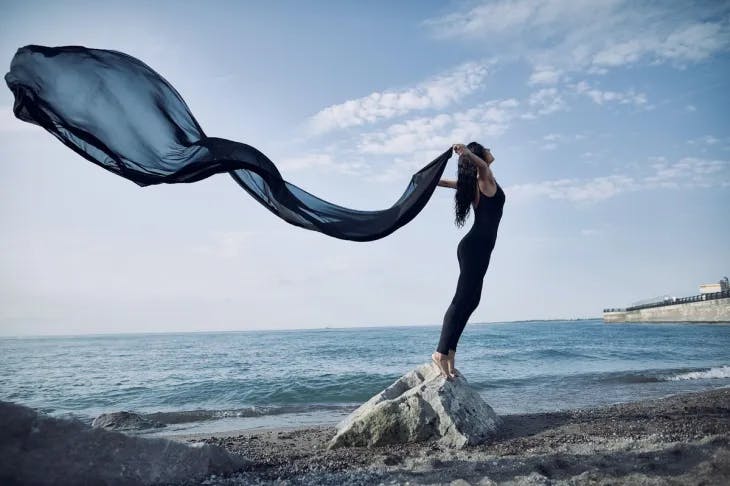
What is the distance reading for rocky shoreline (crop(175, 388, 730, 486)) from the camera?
12.4ft

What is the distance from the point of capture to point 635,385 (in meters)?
12.0

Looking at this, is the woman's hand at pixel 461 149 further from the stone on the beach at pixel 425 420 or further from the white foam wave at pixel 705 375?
the white foam wave at pixel 705 375

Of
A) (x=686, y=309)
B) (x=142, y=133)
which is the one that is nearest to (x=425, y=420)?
(x=142, y=133)

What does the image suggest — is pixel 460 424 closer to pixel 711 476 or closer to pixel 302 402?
pixel 711 476

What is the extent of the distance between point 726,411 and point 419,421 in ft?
16.0

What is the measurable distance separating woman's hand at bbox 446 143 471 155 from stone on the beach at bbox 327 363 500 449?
285 centimetres

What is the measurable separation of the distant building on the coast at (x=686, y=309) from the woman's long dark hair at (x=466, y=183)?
64.6 meters

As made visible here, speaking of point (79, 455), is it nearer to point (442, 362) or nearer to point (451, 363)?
point (442, 362)

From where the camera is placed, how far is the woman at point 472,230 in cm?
509

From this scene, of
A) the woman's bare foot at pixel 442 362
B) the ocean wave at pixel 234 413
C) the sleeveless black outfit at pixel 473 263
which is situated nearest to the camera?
the sleeveless black outfit at pixel 473 263

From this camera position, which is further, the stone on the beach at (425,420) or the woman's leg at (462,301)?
the stone on the beach at (425,420)

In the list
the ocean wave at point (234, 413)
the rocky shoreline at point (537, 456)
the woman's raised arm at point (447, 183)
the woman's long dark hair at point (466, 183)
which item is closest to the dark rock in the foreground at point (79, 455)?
the rocky shoreline at point (537, 456)

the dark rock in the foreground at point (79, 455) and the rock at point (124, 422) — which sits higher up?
the dark rock in the foreground at point (79, 455)

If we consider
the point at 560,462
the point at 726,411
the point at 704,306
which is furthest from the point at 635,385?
the point at 704,306
